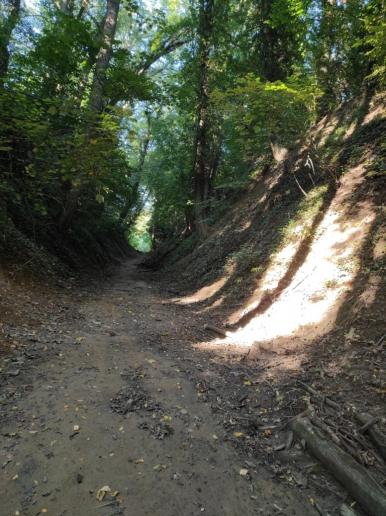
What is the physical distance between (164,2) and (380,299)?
22.2 m

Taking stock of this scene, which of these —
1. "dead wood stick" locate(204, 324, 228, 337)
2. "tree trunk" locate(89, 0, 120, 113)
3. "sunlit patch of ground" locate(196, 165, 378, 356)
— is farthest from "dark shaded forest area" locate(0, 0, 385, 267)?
"dead wood stick" locate(204, 324, 228, 337)

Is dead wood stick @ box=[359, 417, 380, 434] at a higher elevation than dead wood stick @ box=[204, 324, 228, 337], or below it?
higher

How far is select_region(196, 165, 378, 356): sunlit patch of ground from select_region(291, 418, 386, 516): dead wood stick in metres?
2.21

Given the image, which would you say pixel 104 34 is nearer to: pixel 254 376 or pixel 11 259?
pixel 11 259

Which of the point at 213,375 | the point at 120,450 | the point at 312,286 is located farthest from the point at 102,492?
the point at 312,286

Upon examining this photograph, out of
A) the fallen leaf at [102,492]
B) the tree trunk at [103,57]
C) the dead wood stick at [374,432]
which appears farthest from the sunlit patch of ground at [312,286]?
the tree trunk at [103,57]

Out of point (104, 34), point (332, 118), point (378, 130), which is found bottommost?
point (378, 130)

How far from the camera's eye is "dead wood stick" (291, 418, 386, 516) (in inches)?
116

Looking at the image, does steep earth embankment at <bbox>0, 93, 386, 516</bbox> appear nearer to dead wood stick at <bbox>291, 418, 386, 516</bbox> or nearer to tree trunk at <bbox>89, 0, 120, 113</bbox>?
dead wood stick at <bbox>291, 418, 386, 516</bbox>

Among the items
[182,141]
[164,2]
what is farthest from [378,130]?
[164,2]

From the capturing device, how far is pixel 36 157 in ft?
19.7

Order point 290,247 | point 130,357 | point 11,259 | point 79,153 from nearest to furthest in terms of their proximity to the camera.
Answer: point 130,357, point 79,153, point 11,259, point 290,247

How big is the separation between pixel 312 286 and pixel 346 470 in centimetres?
427

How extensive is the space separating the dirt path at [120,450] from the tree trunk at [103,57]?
7785 millimetres
